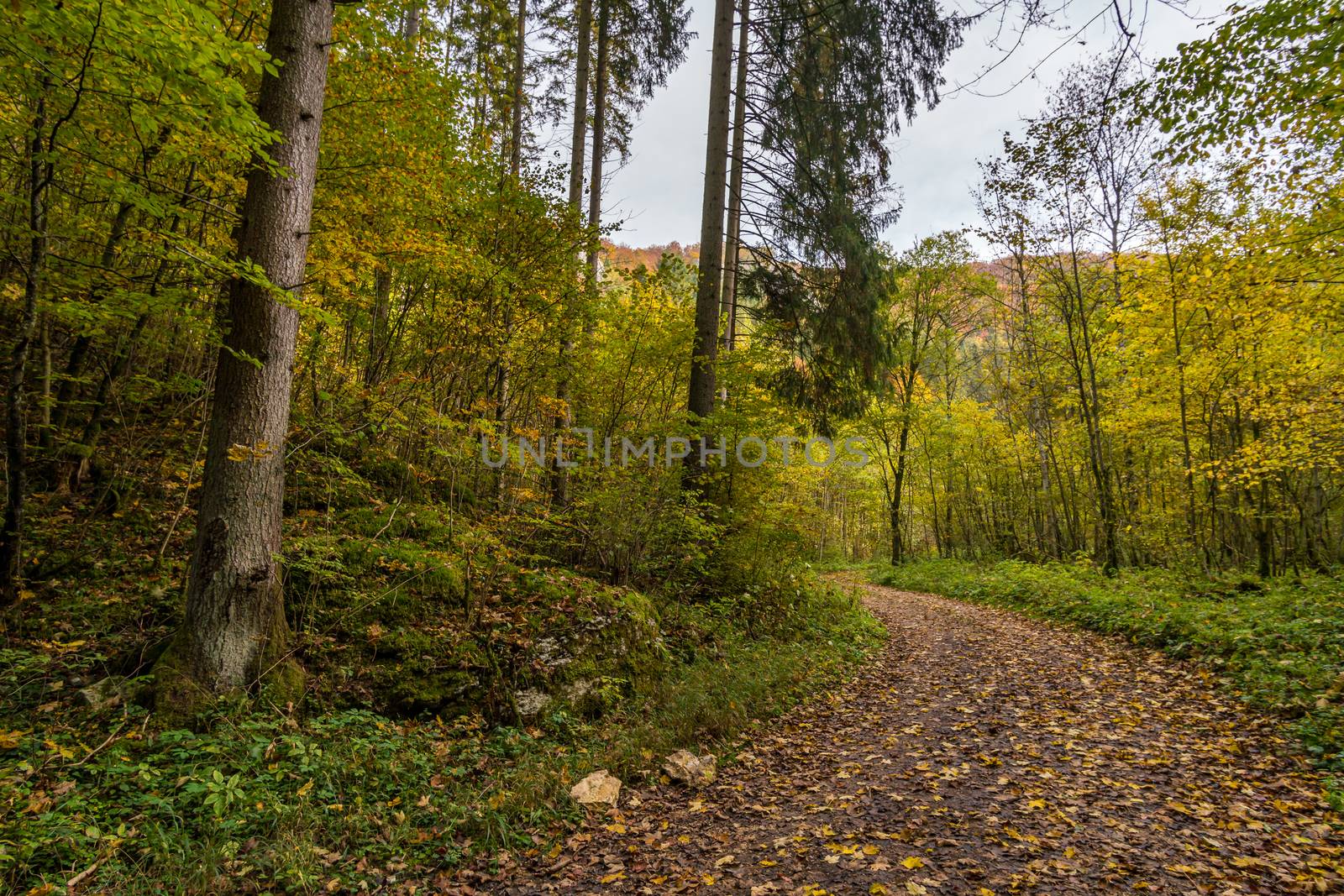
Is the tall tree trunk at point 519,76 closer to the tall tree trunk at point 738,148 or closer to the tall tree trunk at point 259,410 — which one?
the tall tree trunk at point 738,148

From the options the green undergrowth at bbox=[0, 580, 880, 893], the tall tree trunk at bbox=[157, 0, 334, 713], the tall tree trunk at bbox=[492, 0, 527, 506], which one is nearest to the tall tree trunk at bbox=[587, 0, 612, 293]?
the tall tree trunk at bbox=[492, 0, 527, 506]

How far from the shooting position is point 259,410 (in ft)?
12.8

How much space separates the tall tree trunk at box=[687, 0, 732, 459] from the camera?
28.9 ft

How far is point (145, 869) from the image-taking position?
2561mm

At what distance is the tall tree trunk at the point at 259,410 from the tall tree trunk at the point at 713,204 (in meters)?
5.66

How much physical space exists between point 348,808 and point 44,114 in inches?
200

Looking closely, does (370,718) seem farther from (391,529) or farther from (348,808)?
(391,529)

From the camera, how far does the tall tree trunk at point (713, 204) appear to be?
8.81 metres

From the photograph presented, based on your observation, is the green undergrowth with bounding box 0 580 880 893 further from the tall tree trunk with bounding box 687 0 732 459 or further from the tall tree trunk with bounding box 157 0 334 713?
the tall tree trunk with bounding box 687 0 732 459

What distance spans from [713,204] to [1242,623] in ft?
30.3

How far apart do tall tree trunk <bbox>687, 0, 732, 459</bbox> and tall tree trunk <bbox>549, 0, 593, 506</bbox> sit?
2.03 meters

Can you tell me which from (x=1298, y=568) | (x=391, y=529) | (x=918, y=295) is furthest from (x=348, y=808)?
(x=918, y=295)

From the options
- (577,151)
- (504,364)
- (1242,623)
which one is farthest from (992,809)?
(577,151)

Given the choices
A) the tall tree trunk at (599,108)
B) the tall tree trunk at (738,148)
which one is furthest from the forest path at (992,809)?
the tall tree trunk at (599,108)
